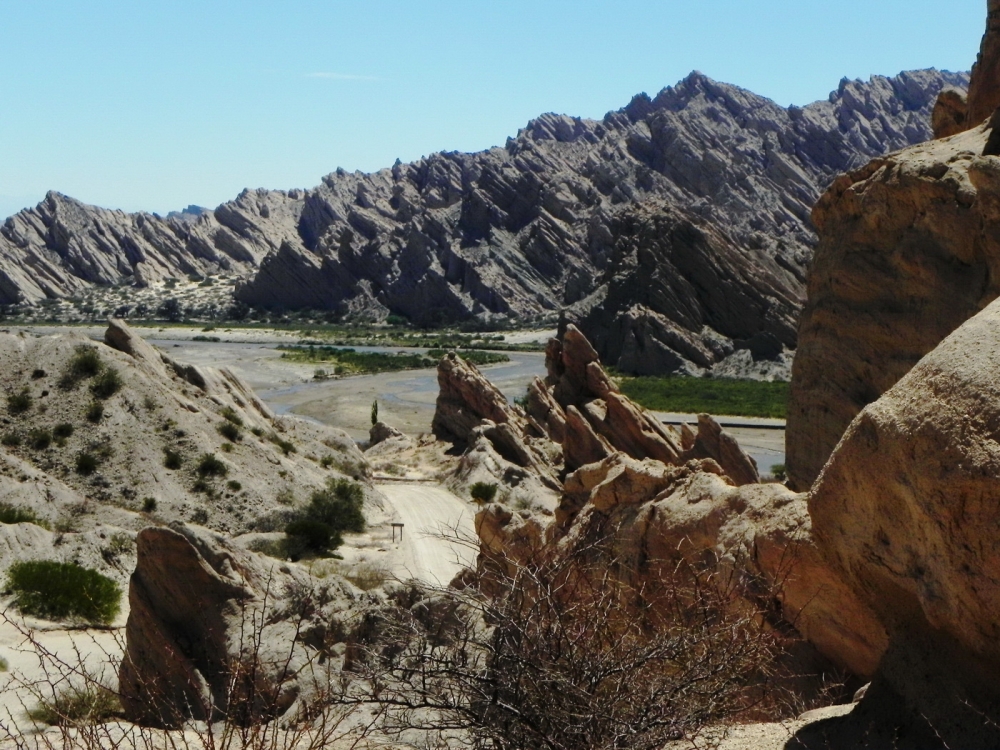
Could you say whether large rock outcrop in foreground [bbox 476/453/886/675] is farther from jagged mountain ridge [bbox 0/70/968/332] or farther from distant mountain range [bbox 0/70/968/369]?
jagged mountain ridge [bbox 0/70/968/332]

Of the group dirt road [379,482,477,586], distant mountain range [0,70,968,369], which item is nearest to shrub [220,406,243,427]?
dirt road [379,482,477,586]

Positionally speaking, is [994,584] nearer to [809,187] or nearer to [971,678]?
[971,678]

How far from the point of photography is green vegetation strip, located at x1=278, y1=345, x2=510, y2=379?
102188mm

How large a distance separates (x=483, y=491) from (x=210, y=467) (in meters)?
9.71

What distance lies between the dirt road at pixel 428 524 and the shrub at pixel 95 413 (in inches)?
365

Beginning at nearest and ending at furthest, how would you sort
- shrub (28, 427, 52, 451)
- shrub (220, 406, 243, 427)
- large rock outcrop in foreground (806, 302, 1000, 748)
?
large rock outcrop in foreground (806, 302, 1000, 748), shrub (28, 427, 52, 451), shrub (220, 406, 243, 427)

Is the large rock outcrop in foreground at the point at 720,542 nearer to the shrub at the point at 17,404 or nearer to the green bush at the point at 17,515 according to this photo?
the green bush at the point at 17,515

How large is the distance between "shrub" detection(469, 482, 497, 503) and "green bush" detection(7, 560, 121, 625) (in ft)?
58.8

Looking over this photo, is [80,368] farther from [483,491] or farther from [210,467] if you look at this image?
[483,491]

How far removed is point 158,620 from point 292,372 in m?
85.1

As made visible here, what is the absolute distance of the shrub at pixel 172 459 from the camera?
1283 inches

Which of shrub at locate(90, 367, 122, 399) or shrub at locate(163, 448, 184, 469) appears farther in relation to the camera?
shrub at locate(90, 367, 122, 399)

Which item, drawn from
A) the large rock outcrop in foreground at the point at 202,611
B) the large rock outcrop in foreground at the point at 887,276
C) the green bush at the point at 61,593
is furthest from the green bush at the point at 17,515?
the large rock outcrop in foreground at the point at 887,276

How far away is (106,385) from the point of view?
112ft
